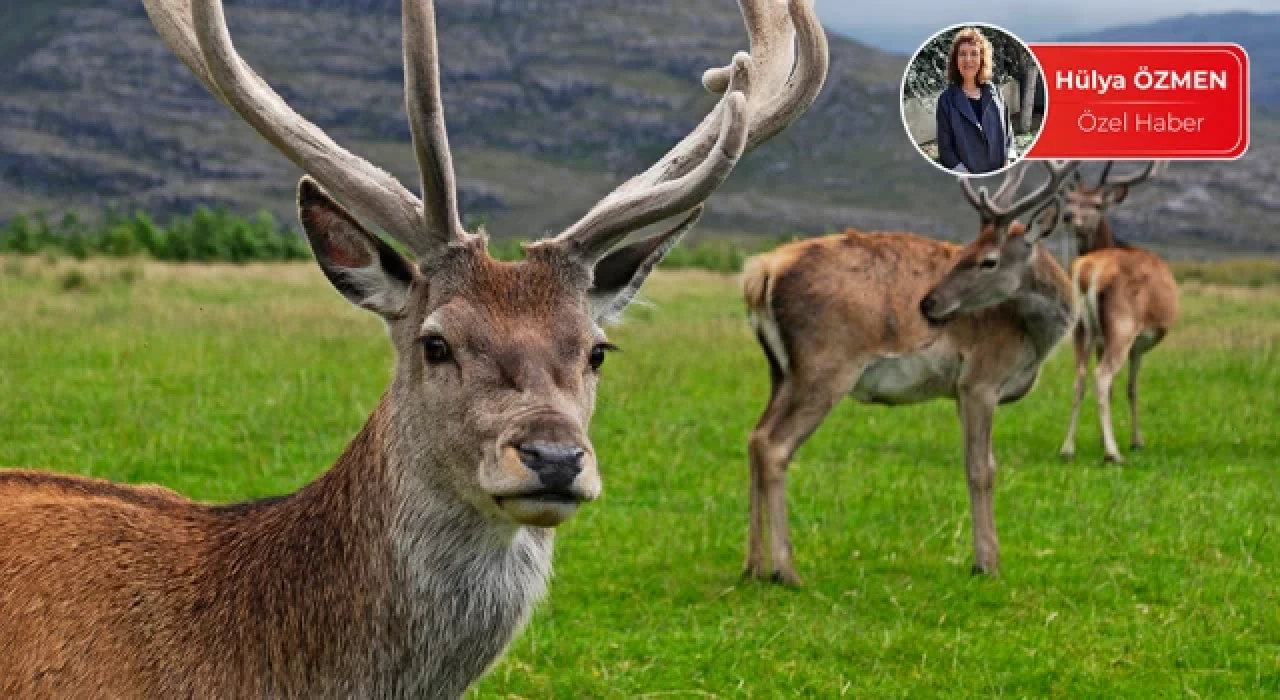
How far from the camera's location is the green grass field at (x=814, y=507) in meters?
6.90

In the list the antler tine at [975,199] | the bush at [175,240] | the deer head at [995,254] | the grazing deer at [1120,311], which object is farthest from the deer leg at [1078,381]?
the bush at [175,240]

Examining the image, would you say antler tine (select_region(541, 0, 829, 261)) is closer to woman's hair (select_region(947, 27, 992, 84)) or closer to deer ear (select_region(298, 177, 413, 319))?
deer ear (select_region(298, 177, 413, 319))

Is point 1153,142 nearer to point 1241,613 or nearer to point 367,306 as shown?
point 1241,613

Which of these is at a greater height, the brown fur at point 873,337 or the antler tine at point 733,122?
the antler tine at point 733,122

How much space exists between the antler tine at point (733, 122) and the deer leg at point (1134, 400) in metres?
8.59

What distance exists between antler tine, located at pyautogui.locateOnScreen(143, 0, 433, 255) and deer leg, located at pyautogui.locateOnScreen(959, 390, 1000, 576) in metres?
5.05

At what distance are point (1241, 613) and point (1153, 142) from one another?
7589mm

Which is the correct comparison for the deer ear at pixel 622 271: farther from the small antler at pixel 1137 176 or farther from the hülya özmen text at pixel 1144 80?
the small antler at pixel 1137 176

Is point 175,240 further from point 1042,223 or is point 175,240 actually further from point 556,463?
point 556,463

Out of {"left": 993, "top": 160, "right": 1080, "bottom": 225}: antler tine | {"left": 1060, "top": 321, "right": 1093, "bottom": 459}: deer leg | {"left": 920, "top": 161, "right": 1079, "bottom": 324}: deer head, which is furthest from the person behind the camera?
{"left": 1060, "top": 321, "right": 1093, "bottom": 459}: deer leg

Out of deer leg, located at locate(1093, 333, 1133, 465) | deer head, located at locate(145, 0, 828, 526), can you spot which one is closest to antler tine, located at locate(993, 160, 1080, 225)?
deer leg, located at locate(1093, 333, 1133, 465)

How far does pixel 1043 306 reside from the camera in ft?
29.9

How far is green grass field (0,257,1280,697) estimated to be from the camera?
22.6 ft

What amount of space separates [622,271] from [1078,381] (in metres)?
9.64
